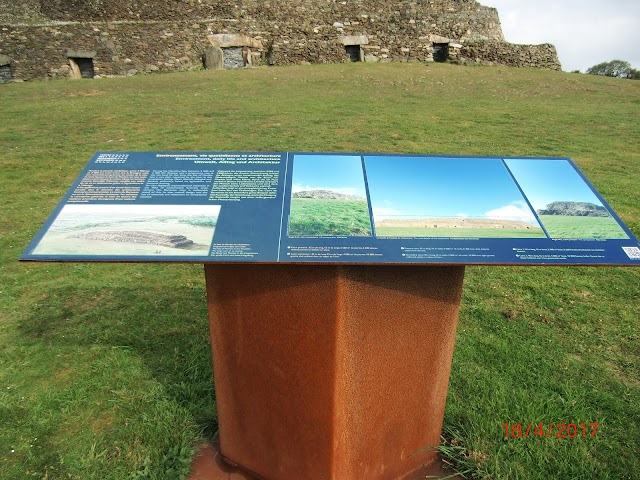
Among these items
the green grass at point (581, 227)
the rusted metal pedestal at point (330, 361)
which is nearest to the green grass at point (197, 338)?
the rusted metal pedestal at point (330, 361)

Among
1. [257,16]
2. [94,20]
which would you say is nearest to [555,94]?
[257,16]

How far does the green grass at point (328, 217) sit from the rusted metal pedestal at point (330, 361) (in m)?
0.14

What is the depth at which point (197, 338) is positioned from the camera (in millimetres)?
3402

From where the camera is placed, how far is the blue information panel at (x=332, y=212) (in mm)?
1833

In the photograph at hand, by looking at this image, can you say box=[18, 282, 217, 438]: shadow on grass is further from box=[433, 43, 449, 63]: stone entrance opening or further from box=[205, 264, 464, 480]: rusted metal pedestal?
box=[433, 43, 449, 63]: stone entrance opening

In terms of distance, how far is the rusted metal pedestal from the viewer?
6.44ft

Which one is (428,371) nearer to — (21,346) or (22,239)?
(21,346)

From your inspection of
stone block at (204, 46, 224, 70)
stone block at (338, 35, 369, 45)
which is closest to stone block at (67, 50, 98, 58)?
→ stone block at (204, 46, 224, 70)

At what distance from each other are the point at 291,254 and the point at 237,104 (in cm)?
804

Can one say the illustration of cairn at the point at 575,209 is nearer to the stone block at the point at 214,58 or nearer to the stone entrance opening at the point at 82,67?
the stone block at the point at 214,58

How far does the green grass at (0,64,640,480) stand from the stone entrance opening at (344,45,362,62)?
25.2ft

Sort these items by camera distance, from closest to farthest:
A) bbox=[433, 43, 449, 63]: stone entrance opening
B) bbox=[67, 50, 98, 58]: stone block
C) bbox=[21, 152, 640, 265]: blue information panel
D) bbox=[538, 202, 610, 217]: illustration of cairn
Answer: bbox=[21, 152, 640, 265]: blue information panel
bbox=[538, 202, 610, 217]: illustration of cairn
bbox=[67, 50, 98, 58]: stone block
bbox=[433, 43, 449, 63]: stone entrance opening

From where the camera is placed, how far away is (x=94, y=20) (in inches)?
567
